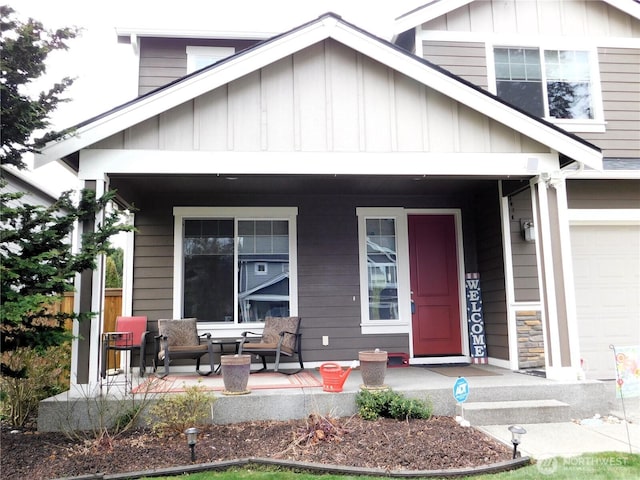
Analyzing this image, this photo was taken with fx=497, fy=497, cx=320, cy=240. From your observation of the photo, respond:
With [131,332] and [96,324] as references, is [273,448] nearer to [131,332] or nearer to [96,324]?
[96,324]

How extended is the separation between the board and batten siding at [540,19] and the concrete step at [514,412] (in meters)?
5.09

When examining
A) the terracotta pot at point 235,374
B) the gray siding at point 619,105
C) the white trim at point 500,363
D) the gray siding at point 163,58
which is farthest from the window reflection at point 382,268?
the gray siding at point 163,58

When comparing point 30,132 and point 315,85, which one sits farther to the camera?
point 315,85

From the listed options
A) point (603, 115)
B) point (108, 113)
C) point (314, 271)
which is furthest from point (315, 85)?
point (603, 115)

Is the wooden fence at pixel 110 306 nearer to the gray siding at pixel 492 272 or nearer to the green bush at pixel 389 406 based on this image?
the green bush at pixel 389 406

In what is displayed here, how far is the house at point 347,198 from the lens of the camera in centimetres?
501

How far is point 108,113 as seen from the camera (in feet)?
15.6

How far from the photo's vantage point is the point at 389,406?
451 centimetres

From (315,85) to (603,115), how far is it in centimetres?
448

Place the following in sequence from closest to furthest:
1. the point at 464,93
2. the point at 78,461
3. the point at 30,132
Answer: the point at 78,461
the point at 30,132
the point at 464,93

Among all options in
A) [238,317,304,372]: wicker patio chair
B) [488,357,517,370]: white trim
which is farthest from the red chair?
[488,357,517,370]: white trim

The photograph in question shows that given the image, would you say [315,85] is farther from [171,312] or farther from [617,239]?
[617,239]

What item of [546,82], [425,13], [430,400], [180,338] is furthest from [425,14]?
[180,338]

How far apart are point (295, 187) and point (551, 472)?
4.41 m
